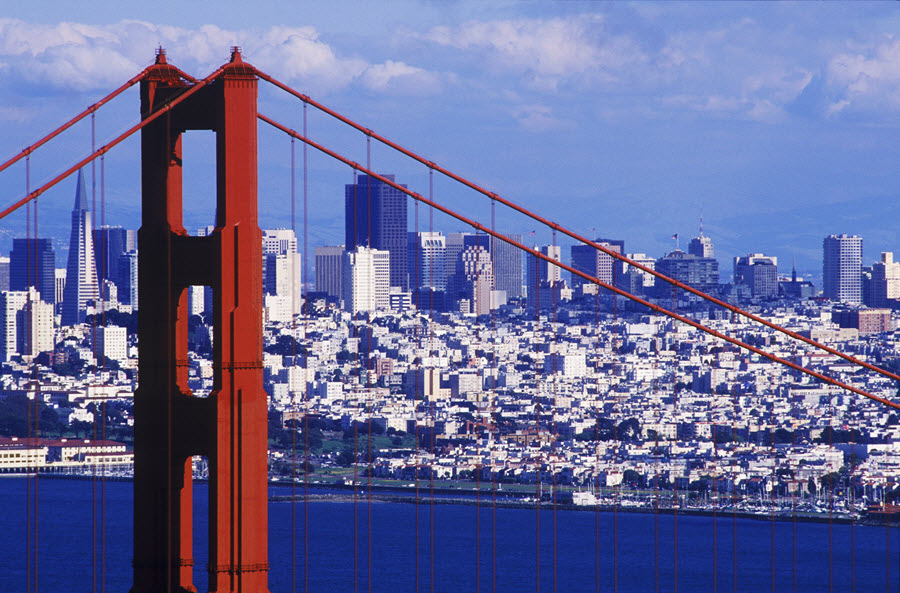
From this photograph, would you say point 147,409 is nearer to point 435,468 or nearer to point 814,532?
point 814,532

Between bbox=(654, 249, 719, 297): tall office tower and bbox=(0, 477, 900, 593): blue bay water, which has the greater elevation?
bbox=(654, 249, 719, 297): tall office tower

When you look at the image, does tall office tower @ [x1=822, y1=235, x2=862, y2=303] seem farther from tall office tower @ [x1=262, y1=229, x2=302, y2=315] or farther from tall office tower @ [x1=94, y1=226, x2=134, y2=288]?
tall office tower @ [x1=94, y1=226, x2=134, y2=288]

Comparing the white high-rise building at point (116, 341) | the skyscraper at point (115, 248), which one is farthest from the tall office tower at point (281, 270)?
the white high-rise building at point (116, 341)

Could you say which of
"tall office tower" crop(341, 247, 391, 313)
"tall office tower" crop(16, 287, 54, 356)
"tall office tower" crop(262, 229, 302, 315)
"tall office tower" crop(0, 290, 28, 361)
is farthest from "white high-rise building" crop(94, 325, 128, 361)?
"tall office tower" crop(341, 247, 391, 313)

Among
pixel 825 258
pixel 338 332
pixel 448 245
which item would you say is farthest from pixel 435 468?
pixel 825 258

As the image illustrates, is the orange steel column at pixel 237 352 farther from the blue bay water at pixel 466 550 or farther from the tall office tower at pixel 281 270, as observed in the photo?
the tall office tower at pixel 281 270

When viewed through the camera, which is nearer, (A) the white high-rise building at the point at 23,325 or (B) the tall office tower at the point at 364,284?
(A) the white high-rise building at the point at 23,325

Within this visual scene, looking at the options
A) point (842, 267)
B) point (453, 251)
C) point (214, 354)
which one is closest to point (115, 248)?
point (453, 251)
